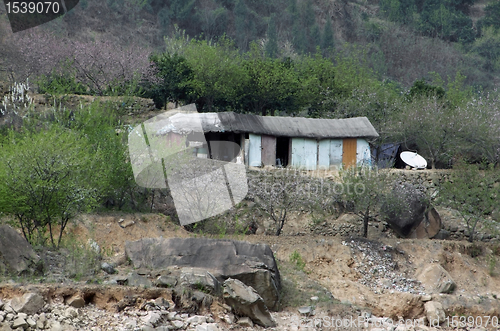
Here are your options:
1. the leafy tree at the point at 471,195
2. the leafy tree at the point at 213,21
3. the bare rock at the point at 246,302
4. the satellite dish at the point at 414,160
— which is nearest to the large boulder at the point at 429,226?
the leafy tree at the point at 471,195

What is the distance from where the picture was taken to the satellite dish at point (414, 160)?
101ft

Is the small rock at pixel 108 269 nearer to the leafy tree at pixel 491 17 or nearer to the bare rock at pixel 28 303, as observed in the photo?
the bare rock at pixel 28 303

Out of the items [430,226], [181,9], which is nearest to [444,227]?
[430,226]

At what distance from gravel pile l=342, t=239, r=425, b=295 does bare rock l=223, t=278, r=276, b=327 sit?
22.0 ft

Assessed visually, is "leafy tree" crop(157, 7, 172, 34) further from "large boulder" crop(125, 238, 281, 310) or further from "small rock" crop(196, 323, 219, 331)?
"small rock" crop(196, 323, 219, 331)

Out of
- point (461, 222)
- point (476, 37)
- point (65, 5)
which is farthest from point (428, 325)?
point (476, 37)

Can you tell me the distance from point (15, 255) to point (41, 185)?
10.8ft

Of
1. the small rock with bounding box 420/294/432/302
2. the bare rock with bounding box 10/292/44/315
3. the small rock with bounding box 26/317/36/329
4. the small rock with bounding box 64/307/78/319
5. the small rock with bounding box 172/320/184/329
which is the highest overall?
the bare rock with bounding box 10/292/44/315

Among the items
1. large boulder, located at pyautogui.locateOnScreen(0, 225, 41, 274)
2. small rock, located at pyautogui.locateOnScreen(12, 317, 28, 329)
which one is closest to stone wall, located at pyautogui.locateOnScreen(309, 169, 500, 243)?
large boulder, located at pyautogui.locateOnScreen(0, 225, 41, 274)

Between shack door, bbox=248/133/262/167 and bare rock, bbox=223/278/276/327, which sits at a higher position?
shack door, bbox=248/133/262/167

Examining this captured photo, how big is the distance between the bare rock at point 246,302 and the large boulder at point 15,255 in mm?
4821

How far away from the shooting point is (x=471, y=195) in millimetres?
25891

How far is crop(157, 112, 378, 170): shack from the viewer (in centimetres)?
2925

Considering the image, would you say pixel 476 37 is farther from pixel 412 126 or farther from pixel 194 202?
pixel 194 202
